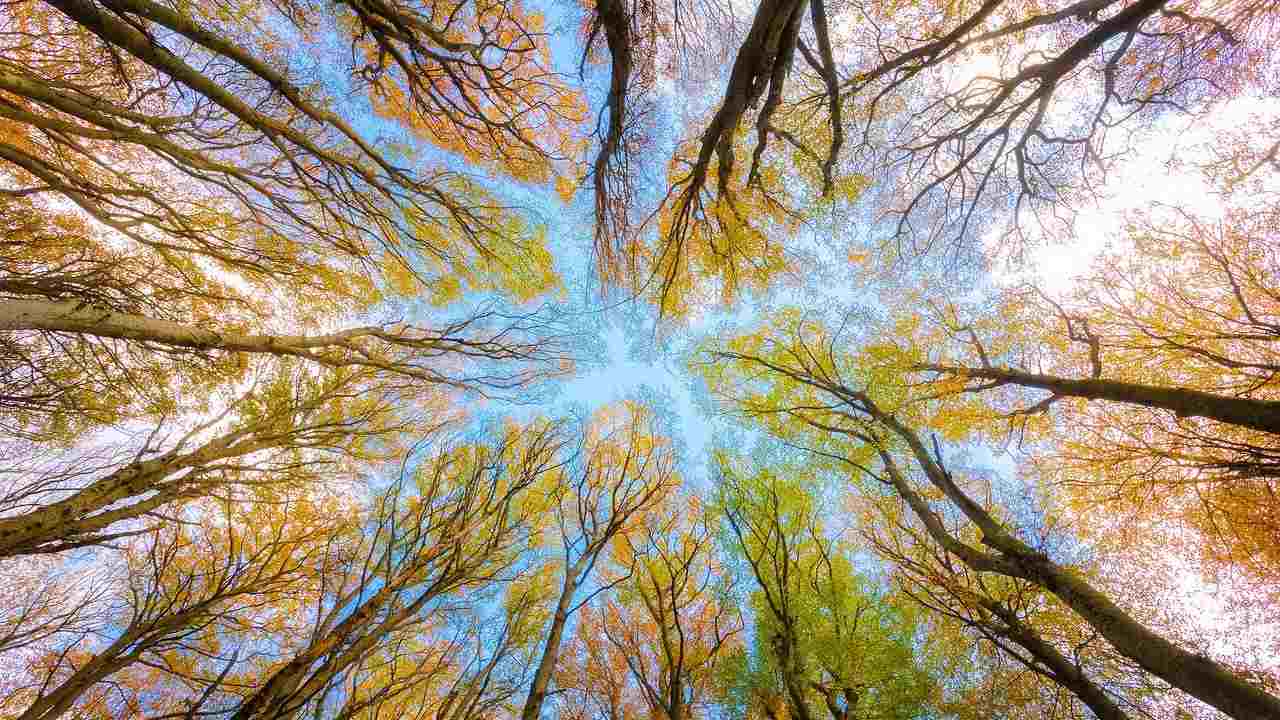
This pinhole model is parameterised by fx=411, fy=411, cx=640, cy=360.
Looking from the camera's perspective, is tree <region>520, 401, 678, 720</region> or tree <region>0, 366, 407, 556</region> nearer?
tree <region>0, 366, 407, 556</region>

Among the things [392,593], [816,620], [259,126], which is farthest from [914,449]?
[259,126]

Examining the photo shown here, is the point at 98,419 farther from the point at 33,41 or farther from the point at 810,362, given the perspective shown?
the point at 810,362

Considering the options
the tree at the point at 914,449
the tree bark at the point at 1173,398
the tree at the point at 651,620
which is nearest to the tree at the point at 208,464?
the tree at the point at 651,620

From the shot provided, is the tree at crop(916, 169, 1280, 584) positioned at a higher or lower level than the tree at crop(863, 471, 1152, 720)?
higher

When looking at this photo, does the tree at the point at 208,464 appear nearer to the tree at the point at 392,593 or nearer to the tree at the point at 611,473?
the tree at the point at 392,593

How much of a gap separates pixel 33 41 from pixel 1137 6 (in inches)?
458

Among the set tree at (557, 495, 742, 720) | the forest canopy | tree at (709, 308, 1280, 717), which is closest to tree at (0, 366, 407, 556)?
the forest canopy

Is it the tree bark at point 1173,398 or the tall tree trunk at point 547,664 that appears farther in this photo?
the tree bark at point 1173,398

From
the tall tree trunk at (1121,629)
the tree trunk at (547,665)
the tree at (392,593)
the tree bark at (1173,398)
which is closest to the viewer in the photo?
the tree at (392,593)

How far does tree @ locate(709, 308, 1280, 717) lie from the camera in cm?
282

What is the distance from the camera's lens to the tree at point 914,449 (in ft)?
9.26

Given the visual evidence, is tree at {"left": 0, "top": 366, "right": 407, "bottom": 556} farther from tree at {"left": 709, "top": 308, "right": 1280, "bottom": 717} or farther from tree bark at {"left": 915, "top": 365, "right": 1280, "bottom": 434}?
tree bark at {"left": 915, "top": 365, "right": 1280, "bottom": 434}

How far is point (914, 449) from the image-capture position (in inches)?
202

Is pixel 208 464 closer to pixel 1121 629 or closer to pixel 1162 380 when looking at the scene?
pixel 1121 629
